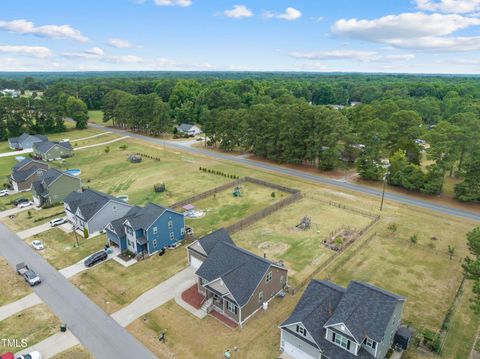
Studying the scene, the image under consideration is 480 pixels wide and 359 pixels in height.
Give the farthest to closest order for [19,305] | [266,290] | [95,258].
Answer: [95,258], [19,305], [266,290]

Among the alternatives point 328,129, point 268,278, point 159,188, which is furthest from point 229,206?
point 328,129

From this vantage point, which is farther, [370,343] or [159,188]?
[159,188]

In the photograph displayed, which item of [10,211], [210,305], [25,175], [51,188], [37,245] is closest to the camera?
[210,305]

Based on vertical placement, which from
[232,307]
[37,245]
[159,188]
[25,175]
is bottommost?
[37,245]

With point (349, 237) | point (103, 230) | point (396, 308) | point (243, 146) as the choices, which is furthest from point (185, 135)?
point (396, 308)

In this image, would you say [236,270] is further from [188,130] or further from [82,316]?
[188,130]

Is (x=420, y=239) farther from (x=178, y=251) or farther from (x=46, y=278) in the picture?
(x=46, y=278)

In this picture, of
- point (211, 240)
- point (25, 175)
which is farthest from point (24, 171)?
point (211, 240)

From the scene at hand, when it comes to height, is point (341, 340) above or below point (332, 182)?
above
